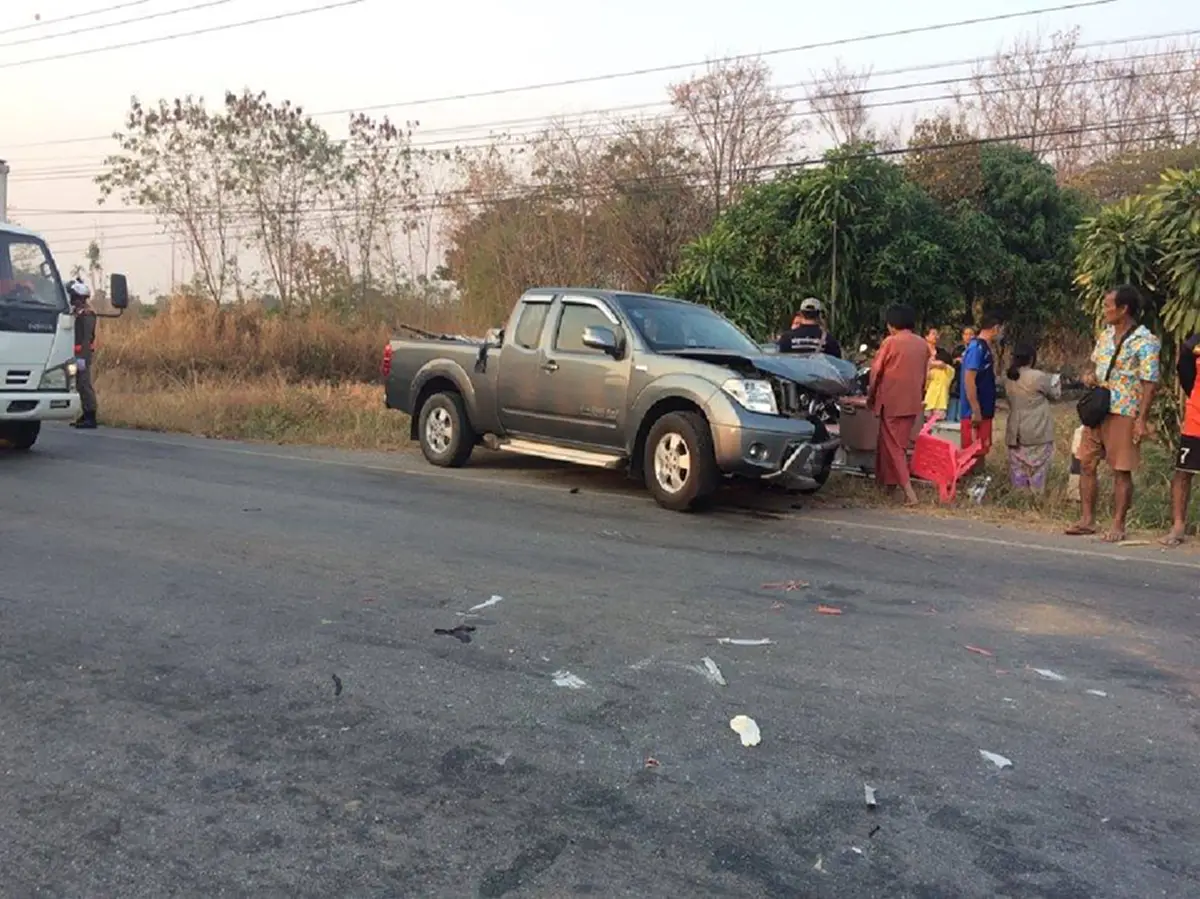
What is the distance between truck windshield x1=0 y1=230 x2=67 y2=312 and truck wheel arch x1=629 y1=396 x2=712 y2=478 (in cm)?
658

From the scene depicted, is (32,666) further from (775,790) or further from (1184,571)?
(1184,571)

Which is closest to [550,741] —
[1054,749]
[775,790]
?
[775,790]

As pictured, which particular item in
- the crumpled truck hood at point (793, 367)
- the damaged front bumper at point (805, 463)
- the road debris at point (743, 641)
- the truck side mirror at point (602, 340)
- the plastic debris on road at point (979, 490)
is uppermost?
the truck side mirror at point (602, 340)

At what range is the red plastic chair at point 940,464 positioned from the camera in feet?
31.1

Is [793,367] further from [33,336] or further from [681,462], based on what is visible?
[33,336]

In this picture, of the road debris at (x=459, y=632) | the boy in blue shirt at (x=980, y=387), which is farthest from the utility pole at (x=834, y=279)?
the road debris at (x=459, y=632)

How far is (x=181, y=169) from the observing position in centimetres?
3195

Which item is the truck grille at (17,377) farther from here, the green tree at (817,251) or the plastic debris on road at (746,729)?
the green tree at (817,251)

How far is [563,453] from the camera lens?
970 cm

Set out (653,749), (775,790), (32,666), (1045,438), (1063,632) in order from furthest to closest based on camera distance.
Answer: (1045,438) → (1063,632) → (32,666) → (653,749) → (775,790)

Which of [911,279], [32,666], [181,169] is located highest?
[181,169]

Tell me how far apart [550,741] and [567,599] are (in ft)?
6.39

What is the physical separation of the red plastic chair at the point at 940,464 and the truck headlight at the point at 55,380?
28.9 feet

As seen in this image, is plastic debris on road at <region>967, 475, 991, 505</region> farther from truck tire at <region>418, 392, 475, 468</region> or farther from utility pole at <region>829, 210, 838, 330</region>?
utility pole at <region>829, 210, 838, 330</region>
